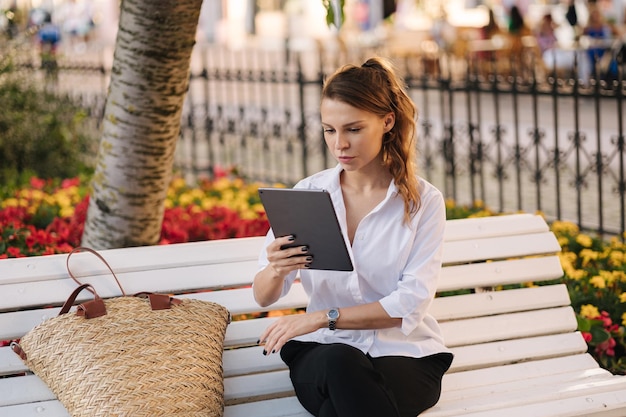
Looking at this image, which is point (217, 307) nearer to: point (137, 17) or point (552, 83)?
point (137, 17)

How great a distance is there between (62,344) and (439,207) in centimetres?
117

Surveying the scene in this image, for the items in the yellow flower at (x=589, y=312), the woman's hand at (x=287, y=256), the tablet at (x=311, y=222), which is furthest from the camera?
the yellow flower at (x=589, y=312)

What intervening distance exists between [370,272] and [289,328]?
0.32 metres

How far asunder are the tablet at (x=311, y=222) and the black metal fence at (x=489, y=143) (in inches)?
110

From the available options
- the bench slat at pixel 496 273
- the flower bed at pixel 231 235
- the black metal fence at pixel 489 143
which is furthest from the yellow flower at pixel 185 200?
the bench slat at pixel 496 273

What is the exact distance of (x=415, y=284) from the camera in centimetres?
302

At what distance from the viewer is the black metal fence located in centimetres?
717

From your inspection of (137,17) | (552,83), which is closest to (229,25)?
(552,83)

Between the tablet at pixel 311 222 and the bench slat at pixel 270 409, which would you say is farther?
the bench slat at pixel 270 409

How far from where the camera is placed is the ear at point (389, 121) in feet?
10.1

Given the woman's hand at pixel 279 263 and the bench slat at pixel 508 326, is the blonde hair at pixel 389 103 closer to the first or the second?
the woman's hand at pixel 279 263

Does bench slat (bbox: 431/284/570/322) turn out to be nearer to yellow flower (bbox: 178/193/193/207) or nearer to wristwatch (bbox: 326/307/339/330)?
wristwatch (bbox: 326/307/339/330)

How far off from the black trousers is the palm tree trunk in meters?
1.64

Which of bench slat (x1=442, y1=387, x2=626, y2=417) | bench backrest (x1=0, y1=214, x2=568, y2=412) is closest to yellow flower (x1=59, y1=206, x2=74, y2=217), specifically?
bench backrest (x1=0, y1=214, x2=568, y2=412)
